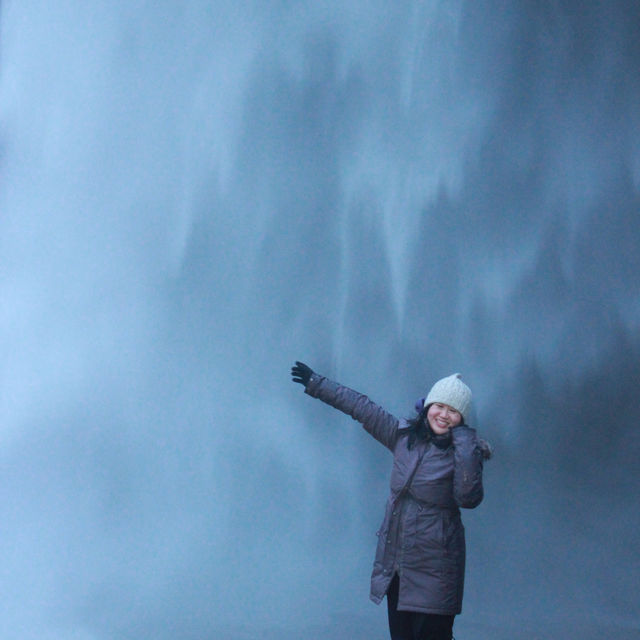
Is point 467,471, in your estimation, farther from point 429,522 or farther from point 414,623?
point 414,623

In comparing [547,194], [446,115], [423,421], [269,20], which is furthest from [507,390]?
[423,421]

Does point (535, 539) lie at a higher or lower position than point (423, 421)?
higher

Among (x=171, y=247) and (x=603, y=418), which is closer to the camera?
(x=171, y=247)

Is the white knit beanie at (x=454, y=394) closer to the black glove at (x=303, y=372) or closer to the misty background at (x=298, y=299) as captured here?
the black glove at (x=303, y=372)

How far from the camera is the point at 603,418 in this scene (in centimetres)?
816

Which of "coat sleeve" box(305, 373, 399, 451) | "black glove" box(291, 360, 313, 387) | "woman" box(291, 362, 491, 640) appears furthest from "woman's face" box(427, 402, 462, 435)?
"black glove" box(291, 360, 313, 387)

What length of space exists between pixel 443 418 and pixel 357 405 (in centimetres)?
32

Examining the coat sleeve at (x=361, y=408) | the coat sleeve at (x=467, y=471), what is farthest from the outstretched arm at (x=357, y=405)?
the coat sleeve at (x=467, y=471)

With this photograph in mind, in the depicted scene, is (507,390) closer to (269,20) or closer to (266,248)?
(266,248)

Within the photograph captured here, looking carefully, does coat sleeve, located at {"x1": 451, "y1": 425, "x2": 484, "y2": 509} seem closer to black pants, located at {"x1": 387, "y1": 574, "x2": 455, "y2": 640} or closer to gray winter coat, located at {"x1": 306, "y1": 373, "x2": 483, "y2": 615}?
gray winter coat, located at {"x1": 306, "y1": 373, "x2": 483, "y2": 615}

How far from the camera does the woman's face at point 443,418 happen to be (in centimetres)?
297

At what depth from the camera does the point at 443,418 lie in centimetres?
297

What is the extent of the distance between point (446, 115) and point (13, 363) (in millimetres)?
4102

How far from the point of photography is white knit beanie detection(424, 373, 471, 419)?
9.66ft
